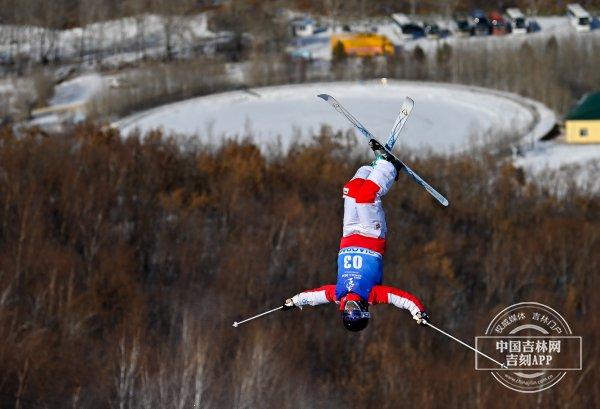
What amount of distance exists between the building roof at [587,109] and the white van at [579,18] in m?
15.9

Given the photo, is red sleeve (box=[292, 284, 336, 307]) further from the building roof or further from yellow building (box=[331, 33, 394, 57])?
yellow building (box=[331, 33, 394, 57])

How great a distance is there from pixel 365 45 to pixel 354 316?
58.4 m

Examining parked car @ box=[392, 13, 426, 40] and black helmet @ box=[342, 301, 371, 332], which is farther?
parked car @ box=[392, 13, 426, 40]

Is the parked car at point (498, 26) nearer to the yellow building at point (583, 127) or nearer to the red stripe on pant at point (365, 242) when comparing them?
the yellow building at point (583, 127)

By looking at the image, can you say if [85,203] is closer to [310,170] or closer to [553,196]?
[310,170]

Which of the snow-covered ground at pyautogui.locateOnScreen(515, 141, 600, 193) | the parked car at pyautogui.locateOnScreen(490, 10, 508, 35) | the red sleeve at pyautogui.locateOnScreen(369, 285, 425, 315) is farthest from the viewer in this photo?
the parked car at pyautogui.locateOnScreen(490, 10, 508, 35)

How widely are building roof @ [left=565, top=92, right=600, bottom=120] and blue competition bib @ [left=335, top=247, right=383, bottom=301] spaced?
138 feet

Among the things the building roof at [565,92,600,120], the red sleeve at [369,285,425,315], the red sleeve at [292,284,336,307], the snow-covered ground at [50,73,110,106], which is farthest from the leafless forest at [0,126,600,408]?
the red sleeve at [369,285,425,315]

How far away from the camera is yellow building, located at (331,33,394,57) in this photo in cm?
6588

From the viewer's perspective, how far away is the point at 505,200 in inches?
1752

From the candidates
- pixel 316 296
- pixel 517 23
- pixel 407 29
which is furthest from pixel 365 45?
pixel 316 296

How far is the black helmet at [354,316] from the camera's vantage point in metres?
9.23

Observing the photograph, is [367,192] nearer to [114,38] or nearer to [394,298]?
[394,298]

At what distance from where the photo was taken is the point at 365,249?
31.2 feet
